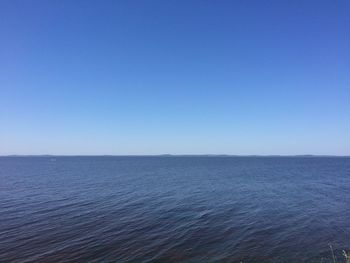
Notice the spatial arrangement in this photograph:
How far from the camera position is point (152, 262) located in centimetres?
1625

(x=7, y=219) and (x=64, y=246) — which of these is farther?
(x=7, y=219)

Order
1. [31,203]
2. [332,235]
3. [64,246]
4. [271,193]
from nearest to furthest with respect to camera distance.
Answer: [64,246], [332,235], [31,203], [271,193]

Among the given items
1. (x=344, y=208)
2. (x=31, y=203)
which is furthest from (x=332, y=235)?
(x=31, y=203)

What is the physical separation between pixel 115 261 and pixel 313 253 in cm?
1287

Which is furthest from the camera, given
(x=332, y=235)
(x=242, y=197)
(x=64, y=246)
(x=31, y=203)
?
(x=242, y=197)

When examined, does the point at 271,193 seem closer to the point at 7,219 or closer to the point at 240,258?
the point at 240,258

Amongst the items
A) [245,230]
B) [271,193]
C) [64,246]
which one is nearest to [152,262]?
[64,246]

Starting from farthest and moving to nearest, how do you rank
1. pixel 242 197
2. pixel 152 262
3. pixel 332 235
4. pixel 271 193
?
pixel 271 193 → pixel 242 197 → pixel 332 235 → pixel 152 262

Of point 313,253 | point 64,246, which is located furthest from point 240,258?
point 64,246

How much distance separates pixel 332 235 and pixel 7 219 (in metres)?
29.7

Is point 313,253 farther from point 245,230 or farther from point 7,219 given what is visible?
point 7,219

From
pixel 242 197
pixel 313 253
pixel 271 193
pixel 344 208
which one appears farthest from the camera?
pixel 271 193

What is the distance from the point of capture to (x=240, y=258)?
55.2 ft

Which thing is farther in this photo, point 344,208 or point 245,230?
point 344,208
